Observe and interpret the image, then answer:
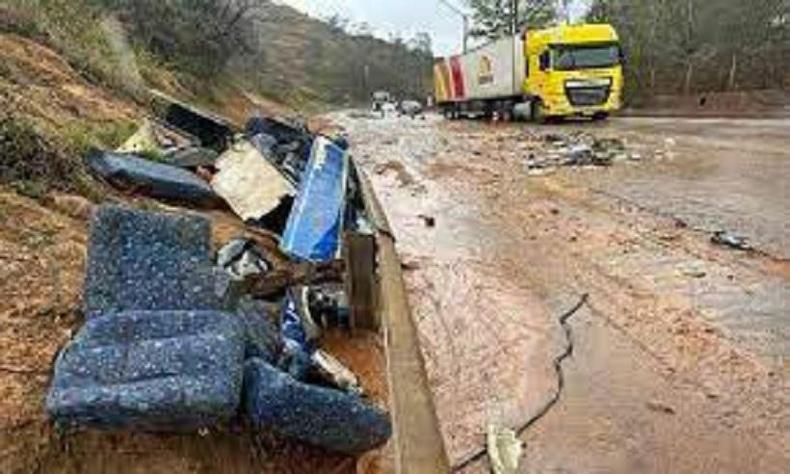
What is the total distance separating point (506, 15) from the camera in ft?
231

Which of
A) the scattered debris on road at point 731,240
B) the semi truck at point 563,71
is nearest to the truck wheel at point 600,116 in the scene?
the semi truck at point 563,71

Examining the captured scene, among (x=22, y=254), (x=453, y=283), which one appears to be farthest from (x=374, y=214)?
(x=22, y=254)

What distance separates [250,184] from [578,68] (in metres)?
22.2

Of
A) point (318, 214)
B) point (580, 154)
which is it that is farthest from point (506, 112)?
point (318, 214)

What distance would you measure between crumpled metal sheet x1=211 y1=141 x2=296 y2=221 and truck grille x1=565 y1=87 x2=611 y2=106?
2157 cm

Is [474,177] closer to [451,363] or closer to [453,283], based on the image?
[453,283]

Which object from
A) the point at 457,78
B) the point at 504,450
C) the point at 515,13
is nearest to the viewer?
the point at 504,450

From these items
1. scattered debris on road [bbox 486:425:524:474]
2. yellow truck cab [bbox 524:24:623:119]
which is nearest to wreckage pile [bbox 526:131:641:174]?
yellow truck cab [bbox 524:24:623:119]

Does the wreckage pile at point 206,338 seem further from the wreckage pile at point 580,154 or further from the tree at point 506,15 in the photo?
the tree at point 506,15

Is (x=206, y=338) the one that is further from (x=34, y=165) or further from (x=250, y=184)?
(x=250, y=184)

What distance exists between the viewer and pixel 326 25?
125 m

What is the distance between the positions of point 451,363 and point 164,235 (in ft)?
7.02

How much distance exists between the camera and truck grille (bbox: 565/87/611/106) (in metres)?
29.9

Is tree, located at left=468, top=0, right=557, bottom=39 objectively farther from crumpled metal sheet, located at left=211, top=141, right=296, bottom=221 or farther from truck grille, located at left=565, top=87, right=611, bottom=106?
crumpled metal sheet, located at left=211, top=141, right=296, bottom=221
